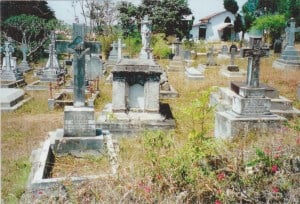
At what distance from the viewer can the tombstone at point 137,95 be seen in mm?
8703

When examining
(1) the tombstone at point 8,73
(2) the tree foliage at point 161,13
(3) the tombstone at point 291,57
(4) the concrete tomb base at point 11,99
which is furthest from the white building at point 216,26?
(4) the concrete tomb base at point 11,99

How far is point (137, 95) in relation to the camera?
9.02 meters

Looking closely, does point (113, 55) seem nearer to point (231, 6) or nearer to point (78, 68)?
point (78, 68)

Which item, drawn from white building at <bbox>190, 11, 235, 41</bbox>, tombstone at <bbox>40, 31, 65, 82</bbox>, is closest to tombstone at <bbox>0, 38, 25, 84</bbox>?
tombstone at <bbox>40, 31, 65, 82</bbox>

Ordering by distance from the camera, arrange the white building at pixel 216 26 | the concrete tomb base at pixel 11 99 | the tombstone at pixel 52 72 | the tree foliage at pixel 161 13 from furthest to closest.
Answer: the white building at pixel 216 26 → the tree foliage at pixel 161 13 → the tombstone at pixel 52 72 → the concrete tomb base at pixel 11 99

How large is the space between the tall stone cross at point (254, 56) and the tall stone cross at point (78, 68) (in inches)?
143

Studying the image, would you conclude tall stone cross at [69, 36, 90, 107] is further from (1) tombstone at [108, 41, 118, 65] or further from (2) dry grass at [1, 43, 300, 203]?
(1) tombstone at [108, 41, 118, 65]

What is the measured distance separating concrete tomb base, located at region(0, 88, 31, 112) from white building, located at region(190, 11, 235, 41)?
42.1 metres

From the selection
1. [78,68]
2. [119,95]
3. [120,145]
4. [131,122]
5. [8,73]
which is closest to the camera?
[78,68]

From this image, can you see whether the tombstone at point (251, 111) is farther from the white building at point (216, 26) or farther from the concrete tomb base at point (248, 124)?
the white building at point (216, 26)

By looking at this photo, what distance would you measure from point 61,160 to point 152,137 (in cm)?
192

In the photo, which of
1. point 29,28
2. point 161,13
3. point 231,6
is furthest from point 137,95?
point 231,6

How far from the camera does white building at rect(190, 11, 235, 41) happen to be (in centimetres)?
5148

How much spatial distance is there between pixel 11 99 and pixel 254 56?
745 cm
